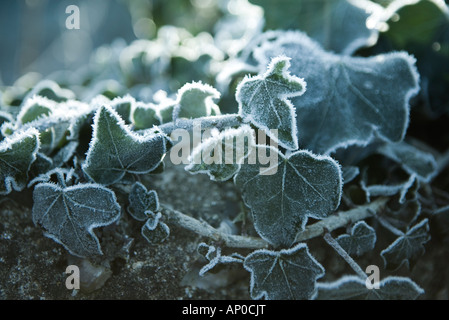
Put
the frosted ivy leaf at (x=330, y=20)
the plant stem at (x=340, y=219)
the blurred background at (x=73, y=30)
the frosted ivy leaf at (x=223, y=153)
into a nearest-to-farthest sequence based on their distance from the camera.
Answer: the frosted ivy leaf at (x=223, y=153) → the plant stem at (x=340, y=219) → the frosted ivy leaf at (x=330, y=20) → the blurred background at (x=73, y=30)

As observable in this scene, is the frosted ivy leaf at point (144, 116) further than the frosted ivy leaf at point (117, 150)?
Yes

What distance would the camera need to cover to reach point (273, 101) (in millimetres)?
602

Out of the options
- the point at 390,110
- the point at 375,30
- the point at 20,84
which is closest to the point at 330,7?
the point at 375,30

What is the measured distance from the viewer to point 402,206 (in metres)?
0.75

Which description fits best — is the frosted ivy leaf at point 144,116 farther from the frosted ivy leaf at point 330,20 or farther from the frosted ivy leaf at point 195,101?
the frosted ivy leaf at point 330,20

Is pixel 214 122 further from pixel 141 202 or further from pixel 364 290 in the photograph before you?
pixel 364 290

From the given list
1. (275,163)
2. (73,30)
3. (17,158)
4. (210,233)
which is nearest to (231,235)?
(210,233)

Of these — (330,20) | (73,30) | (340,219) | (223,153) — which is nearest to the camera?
(223,153)

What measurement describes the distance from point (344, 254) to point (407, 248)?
0.14 metres

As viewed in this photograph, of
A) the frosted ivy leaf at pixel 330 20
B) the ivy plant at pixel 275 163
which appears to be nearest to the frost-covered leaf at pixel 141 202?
the ivy plant at pixel 275 163

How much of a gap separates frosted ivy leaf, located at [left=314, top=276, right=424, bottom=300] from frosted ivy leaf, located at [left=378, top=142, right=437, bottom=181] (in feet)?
0.67

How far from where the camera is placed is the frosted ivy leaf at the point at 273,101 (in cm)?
59

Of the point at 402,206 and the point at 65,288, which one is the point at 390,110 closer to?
the point at 402,206
